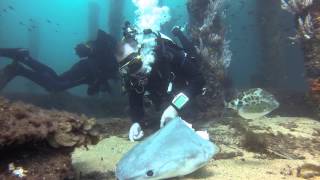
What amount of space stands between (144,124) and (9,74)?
6511 millimetres

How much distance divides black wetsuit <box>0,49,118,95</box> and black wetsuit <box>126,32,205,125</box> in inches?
137

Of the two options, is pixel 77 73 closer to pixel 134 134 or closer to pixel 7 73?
pixel 7 73

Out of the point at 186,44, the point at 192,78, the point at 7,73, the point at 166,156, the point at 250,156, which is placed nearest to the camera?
the point at 166,156

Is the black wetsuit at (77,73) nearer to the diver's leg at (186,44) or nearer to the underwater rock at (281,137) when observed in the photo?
the diver's leg at (186,44)

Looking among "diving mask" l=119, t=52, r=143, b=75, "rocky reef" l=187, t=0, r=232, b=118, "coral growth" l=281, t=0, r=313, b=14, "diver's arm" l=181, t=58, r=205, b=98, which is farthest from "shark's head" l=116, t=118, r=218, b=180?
"rocky reef" l=187, t=0, r=232, b=118

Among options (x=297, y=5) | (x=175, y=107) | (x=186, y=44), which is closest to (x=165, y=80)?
(x=175, y=107)

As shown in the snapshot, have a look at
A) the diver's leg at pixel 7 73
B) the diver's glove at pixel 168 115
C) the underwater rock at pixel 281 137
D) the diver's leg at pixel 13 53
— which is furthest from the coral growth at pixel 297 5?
the diver's leg at pixel 7 73

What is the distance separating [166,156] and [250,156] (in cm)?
210

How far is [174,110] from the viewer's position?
20.2 ft

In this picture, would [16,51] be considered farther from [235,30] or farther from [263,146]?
[235,30]

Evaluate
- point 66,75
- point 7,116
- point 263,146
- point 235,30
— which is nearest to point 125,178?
point 7,116

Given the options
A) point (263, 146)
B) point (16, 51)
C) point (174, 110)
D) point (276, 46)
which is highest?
point (276, 46)

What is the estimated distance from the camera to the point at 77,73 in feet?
38.5

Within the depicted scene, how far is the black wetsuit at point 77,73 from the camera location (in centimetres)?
1077
